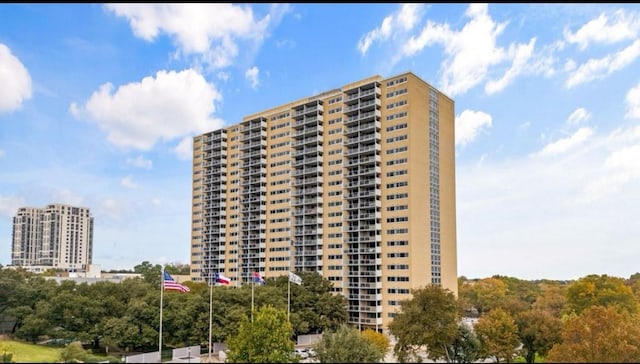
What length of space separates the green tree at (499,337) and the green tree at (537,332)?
12.9 feet

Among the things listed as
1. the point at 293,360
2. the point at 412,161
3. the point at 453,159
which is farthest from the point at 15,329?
the point at 453,159

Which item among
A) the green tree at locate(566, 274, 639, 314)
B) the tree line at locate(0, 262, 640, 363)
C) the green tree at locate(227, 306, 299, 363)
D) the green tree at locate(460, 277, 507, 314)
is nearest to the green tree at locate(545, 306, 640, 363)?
the tree line at locate(0, 262, 640, 363)

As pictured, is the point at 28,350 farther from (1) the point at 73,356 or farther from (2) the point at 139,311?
(1) the point at 73,356

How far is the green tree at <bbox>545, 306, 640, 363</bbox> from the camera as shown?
42.9 metres

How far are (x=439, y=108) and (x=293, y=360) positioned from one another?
54.8m

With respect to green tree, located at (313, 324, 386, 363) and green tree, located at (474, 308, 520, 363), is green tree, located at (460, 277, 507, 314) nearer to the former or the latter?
green tree, located at (474, 308, 520, 363)

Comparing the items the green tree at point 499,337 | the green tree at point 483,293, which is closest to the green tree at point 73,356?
the green tree at point 499,337

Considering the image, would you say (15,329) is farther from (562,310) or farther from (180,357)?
(562,310)

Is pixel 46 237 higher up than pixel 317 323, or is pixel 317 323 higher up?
pixel 46 237

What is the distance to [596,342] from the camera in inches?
1764

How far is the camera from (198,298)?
60125 millimetres

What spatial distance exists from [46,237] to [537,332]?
543ft

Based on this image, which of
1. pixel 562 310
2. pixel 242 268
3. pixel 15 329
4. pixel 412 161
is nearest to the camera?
pixel 15 329

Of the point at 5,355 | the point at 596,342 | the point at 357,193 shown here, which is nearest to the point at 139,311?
the point at 5,355
